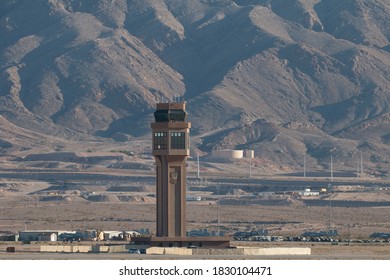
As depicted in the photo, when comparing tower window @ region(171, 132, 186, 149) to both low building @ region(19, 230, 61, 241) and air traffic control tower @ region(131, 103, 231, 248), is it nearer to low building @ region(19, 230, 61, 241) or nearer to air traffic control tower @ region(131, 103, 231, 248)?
air traffic control tower @ region(131, 103, 231, 248)

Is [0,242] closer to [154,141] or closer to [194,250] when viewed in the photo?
[154,141]

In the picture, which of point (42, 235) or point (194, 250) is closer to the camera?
point (194, 250)

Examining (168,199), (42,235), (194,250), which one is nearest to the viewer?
(194,250)

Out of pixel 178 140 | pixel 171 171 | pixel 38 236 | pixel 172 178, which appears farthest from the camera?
pixel 38 236

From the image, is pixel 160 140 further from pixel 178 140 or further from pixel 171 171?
pixel 171 171

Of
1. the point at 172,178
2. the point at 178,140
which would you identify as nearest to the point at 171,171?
the point at 172,178

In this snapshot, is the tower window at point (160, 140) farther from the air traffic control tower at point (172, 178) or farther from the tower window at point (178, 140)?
the tower window at point (178, 140)
